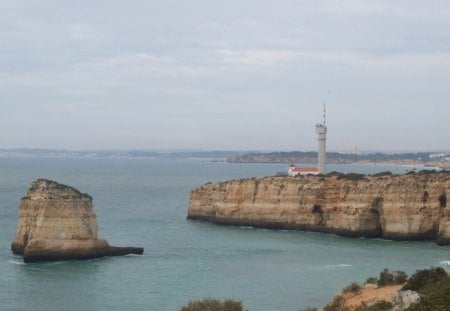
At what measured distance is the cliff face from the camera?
59969 mm

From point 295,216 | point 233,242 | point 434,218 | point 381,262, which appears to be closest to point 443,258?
point 381,262

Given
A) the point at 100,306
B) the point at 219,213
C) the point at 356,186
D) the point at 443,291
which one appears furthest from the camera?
the point at 219,213

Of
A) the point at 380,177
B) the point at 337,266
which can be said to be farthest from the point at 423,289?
the point at 380,177

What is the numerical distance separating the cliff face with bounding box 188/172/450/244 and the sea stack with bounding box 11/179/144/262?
891 inches

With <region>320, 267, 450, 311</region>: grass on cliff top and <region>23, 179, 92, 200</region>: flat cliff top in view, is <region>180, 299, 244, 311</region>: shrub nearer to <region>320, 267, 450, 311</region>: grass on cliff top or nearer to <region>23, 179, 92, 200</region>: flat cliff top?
<region>320, 267, 450, 311</region>: grass on cliff top

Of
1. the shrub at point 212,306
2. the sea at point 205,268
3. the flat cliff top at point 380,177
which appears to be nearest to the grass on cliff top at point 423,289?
the sea at point 205,268

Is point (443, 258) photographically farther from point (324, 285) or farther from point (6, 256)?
point (6, 256)

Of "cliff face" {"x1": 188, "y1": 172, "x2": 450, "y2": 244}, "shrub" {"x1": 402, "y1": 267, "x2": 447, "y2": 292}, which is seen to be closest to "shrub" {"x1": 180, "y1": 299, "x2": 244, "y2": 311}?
"shrub" {"x1": 402, "y1": 267, "x2": 447, "y2": 292}

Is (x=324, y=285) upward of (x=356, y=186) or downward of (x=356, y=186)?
downward

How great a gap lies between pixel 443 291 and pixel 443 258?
29209mm

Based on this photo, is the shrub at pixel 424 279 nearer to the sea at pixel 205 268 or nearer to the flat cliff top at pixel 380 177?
the sea at pixel 205 268

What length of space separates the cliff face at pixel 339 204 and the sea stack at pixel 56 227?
891 inches

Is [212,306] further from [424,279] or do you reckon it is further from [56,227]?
[56,227]

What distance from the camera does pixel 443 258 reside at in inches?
1901
